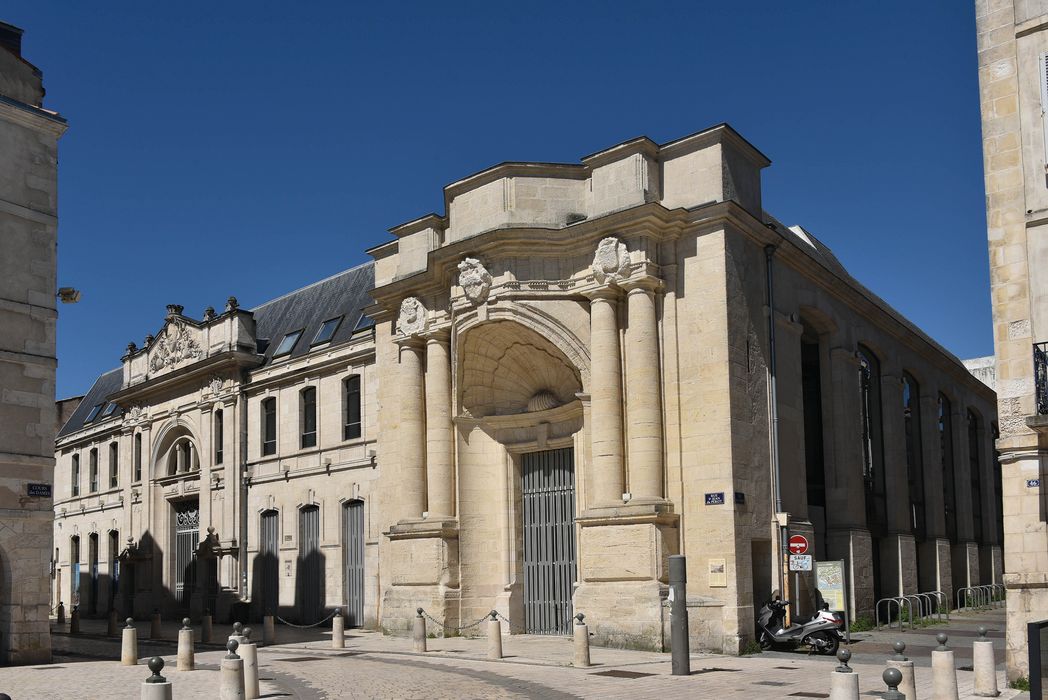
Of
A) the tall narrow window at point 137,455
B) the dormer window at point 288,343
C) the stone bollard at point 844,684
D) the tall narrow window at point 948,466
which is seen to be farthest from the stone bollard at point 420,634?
the tall narrow window at point 137,455

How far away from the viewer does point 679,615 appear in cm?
1659

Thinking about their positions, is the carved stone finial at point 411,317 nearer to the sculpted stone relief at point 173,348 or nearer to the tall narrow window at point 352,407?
the tall narrow window at point 352,407

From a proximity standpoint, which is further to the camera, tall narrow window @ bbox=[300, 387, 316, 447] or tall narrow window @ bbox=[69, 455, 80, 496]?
tall narrow window @ bbox=[69, 455, 80, 496]

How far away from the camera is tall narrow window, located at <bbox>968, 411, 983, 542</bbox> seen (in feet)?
128

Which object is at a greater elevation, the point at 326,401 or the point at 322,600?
the point at 326,401

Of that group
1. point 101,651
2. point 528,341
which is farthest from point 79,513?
point 528,341

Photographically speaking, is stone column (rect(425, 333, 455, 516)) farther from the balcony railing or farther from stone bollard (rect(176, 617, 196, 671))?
the balcony railing

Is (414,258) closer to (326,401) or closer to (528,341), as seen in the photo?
(528,341)

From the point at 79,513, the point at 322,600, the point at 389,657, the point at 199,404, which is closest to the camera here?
the point at 389,657

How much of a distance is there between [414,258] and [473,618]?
8516mm

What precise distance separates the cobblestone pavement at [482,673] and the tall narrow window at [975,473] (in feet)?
53.4

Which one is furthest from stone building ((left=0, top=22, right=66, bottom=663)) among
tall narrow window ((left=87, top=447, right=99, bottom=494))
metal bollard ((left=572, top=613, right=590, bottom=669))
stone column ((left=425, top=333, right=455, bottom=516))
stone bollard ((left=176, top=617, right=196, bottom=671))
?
tall narrow window ((left=87, top=447, right=99, bottom=494))

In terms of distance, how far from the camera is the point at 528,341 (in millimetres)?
23781

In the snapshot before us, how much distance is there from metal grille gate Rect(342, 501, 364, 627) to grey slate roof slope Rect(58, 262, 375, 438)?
5.07 m
